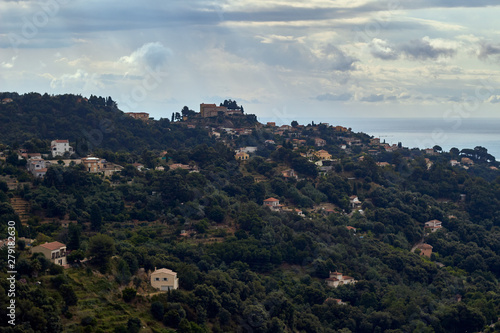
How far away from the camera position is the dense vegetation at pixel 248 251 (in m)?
22.9

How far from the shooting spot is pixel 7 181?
35.8 metres

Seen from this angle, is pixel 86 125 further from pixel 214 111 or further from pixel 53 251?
pixel 53 251

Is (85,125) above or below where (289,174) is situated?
above

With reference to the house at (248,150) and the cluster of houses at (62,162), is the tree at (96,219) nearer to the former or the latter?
the cluster of houses at (62,162)

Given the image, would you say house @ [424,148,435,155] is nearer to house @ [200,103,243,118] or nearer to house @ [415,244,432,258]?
house @ [200,103,243,118]

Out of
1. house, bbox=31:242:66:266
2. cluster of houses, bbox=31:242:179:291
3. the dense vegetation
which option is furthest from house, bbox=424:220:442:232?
house, bbox=31:242:66:266

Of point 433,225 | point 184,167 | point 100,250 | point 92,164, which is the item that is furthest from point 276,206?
point 100,250

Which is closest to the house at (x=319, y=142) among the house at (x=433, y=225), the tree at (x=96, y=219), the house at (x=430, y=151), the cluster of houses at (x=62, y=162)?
the house at (x=430, y=151)

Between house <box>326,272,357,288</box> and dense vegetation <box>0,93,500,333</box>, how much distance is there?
0.45 m

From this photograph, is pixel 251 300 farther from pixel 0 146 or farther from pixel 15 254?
pixel 0 146

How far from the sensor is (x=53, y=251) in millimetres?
23953

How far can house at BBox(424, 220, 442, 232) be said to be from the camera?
44.6 meters

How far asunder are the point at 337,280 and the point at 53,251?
15.8m

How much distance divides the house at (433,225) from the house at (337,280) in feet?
45.3
